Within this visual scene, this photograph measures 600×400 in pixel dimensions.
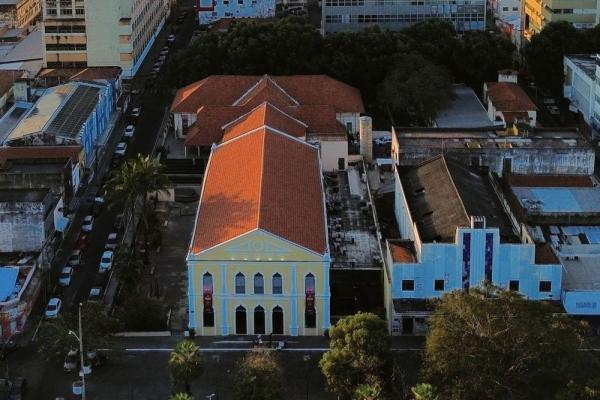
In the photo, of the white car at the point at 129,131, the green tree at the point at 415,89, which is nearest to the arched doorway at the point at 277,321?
the white car at the point at 129,131

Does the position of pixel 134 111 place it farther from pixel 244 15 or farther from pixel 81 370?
pixel 81 370

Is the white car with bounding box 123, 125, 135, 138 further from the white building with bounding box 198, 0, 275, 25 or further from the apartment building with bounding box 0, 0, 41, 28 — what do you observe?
the white building with bounding box 198, 0, 275, 25

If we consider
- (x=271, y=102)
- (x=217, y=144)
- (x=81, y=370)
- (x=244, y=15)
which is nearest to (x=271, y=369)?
(x=81, y=370)

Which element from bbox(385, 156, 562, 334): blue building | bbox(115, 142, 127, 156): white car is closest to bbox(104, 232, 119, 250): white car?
bbox(115, 142, 127, 156): white car

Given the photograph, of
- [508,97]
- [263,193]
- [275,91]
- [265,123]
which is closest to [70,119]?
[265,123]

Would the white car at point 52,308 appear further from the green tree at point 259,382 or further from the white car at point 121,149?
the white car at point 121,149

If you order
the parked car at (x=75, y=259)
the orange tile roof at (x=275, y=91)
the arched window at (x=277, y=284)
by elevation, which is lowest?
the parked car at (x=75, y=259)
